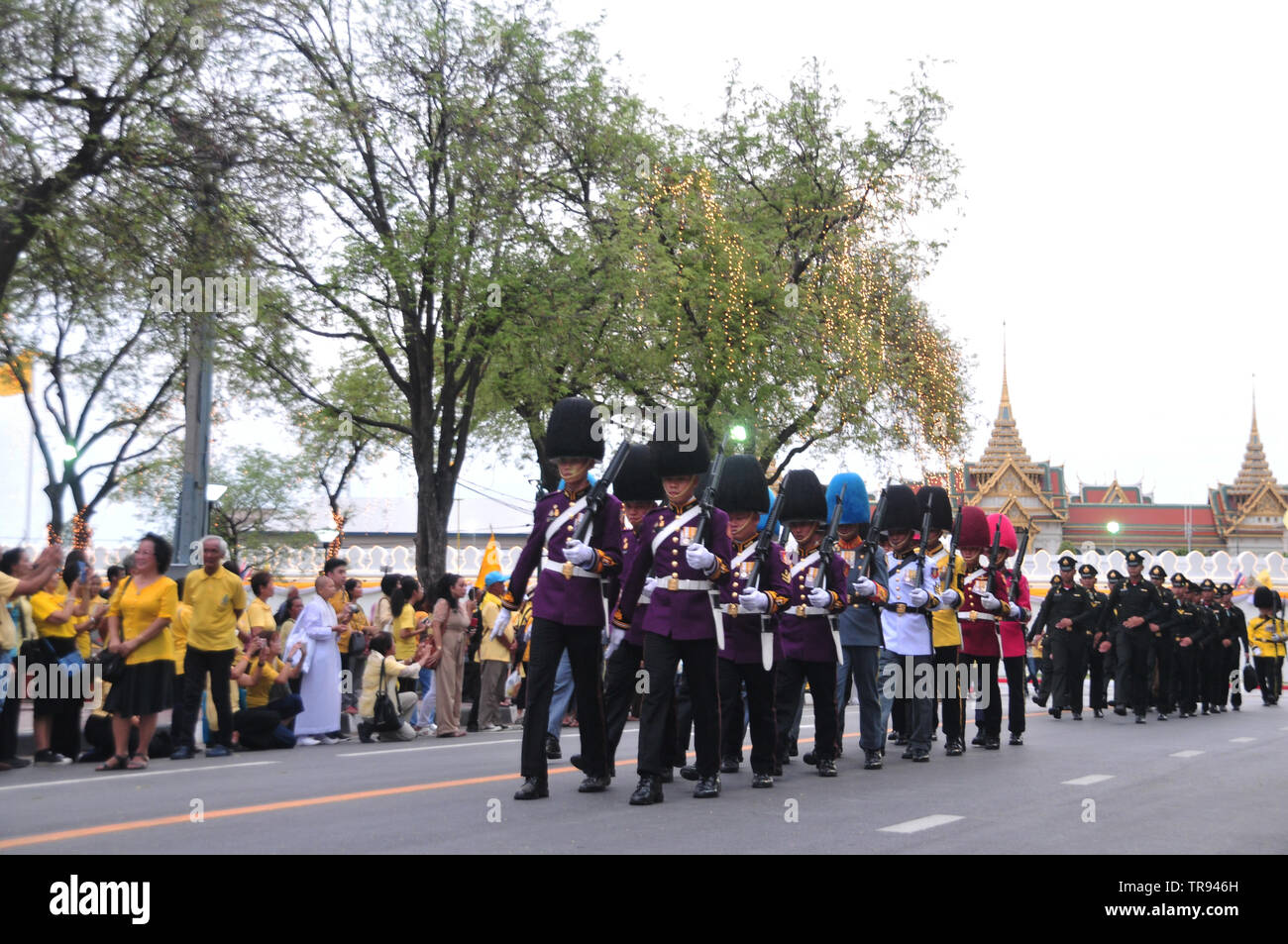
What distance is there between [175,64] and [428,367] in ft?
33.3

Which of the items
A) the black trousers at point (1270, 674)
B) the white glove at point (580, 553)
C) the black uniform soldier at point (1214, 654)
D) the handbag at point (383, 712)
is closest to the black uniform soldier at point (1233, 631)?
the black uniform soldier at point (1214, 654)

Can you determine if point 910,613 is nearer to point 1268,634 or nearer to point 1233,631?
point 1233,631

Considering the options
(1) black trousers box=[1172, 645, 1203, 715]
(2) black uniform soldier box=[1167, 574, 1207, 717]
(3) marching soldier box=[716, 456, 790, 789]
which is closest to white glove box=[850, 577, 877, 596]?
(3) marching soldier box=[716, 456, 790, 789]

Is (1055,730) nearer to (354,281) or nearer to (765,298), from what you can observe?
(354,281)

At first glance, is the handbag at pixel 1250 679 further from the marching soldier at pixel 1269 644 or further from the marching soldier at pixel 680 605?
the marching soldier at pixel 680 605

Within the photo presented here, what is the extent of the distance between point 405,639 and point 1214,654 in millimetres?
12636

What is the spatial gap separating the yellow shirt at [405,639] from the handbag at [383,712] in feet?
3.88

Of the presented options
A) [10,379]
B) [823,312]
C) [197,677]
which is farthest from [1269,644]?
[10,379]

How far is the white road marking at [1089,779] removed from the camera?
10750 millimetres

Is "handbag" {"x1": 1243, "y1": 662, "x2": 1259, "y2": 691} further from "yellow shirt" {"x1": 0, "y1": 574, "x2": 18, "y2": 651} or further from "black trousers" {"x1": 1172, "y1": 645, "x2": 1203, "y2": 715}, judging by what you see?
"yellow shirt" {"x1": 0, "y1": 574, "x2": 18, "y2": 651}

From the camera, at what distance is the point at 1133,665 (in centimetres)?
1945

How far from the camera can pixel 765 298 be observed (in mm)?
30594

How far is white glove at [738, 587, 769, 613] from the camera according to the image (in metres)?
9.55

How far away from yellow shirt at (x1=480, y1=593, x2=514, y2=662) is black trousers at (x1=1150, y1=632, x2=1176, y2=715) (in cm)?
908
